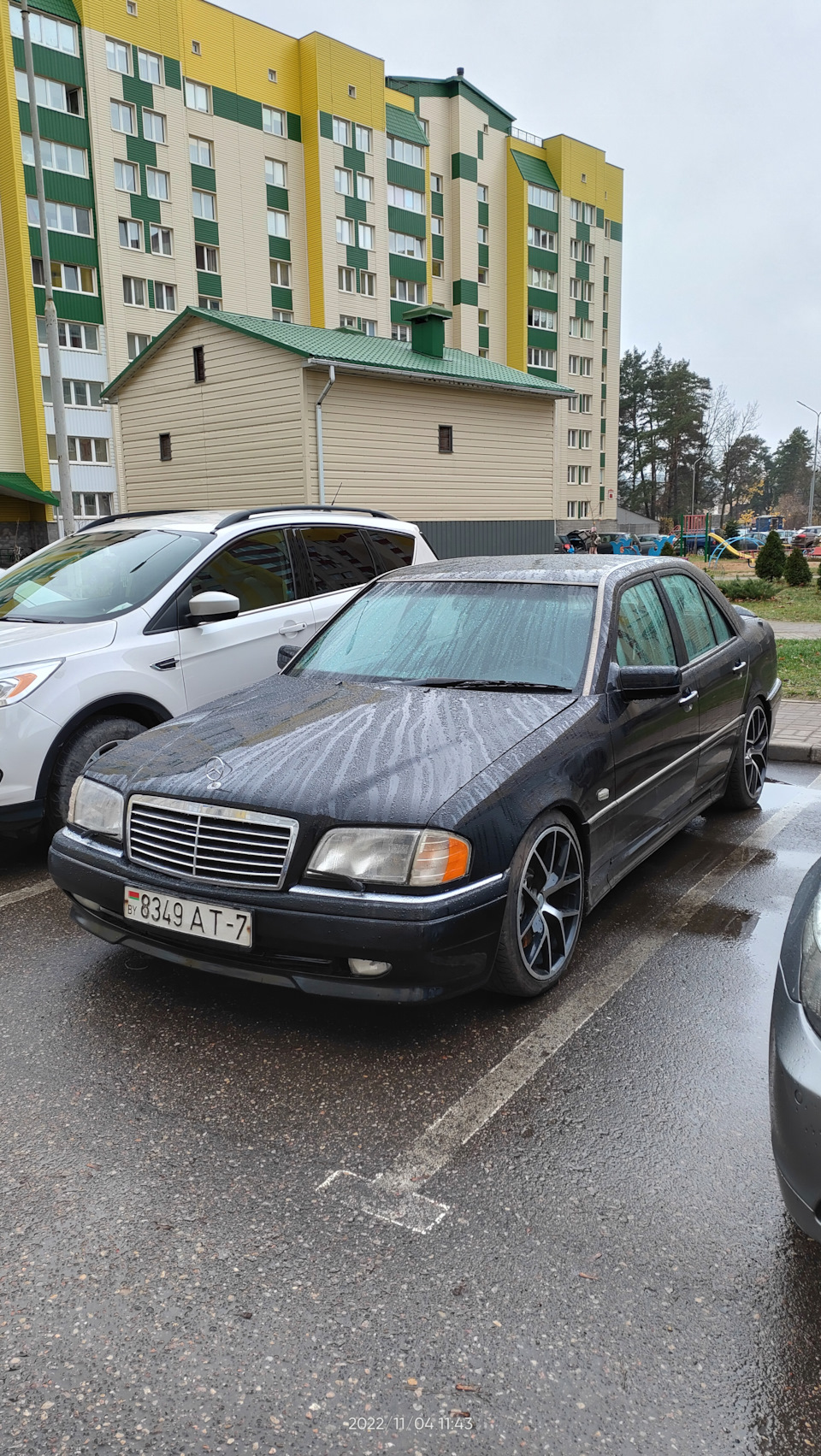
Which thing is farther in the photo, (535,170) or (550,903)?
(535,170)

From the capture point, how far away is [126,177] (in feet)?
127

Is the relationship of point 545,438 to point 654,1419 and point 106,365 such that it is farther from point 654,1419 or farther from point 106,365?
point 654,1419

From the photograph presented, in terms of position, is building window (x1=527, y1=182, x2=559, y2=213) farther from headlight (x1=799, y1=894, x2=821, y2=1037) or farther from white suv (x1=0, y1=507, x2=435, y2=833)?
headlight (x1=799, y1=894, x2=821, y2=1037)

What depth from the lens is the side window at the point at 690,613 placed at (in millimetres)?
4961

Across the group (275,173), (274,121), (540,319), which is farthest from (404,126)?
(540,319)

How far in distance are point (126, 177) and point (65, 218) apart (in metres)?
3.34

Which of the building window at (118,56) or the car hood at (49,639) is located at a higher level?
the building window at (118,56)

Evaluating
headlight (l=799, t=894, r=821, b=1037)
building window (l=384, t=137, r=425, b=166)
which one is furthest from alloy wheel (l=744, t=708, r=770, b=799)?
building window (l=384, t=137, r=425, b=166)

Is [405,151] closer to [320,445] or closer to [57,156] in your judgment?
[57,156]

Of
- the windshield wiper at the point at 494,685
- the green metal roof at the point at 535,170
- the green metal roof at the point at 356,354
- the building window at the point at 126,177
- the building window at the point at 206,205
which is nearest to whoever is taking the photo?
the windshield wiper at the point at 494,685

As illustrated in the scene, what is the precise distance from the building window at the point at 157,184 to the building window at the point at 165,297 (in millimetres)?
3293

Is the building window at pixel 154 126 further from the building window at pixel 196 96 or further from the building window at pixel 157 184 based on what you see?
the building window at pixel 196 96

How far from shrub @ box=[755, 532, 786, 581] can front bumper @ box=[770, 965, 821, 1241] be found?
2433 centimetres

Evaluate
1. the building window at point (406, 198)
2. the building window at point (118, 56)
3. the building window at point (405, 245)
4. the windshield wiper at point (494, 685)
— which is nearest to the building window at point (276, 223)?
the building window at point (405, 245)
